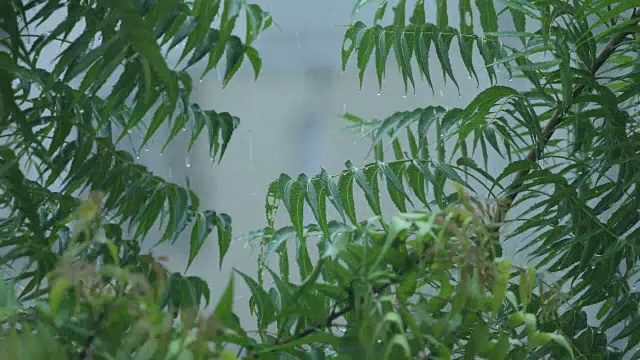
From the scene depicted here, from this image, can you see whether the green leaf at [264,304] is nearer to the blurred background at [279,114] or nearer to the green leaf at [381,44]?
the green leaf at [381,44]

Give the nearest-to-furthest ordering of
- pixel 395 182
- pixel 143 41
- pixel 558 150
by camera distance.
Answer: pixel 143 41 → pixel 395 182 → pixel 558 150

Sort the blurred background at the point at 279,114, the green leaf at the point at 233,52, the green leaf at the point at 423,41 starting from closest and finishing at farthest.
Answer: the green leaf at the point at 233,52, the green leaf at the point at 423,41, the blurred background at the point at 279,114

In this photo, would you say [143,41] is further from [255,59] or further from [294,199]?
[294,199]

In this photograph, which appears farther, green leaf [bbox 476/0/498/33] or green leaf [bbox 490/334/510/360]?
green leaf [bbox 476/0/498/33]

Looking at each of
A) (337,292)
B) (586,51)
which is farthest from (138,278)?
(586,51)

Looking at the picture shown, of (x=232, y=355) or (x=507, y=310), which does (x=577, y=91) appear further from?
(x=232, y=355)

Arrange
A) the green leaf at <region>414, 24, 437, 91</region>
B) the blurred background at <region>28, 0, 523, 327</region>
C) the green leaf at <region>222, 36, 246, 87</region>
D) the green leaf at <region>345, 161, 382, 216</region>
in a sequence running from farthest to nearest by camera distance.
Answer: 1. the blurred background at <region>28, 0, 523, 327</region>
2. the green leaf at <region>414, 24, 437, 91</region>
3. the green leaf at <region>345, 161, 382, 216</region>
4. the green leaf at <region>222, 36, 246, 87</region>

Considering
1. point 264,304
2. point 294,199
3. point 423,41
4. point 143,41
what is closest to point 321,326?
point 264,304

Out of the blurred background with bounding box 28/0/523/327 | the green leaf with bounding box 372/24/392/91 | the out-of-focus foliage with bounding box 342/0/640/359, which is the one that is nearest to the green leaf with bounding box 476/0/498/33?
the out-of-focus foliage with bounding box 342/0/640/359

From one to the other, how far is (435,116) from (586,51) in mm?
186

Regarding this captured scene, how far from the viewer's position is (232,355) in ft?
1.72

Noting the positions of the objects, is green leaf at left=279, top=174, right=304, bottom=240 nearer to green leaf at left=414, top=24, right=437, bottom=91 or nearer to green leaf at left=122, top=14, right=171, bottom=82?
green leaf at left=414, top=24, right=437, bottom=91

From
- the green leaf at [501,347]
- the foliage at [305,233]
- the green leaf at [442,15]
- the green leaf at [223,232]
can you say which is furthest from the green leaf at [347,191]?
the green leaf at [501,347]

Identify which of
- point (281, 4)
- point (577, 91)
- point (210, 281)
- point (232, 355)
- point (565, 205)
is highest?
point (281, 4)
